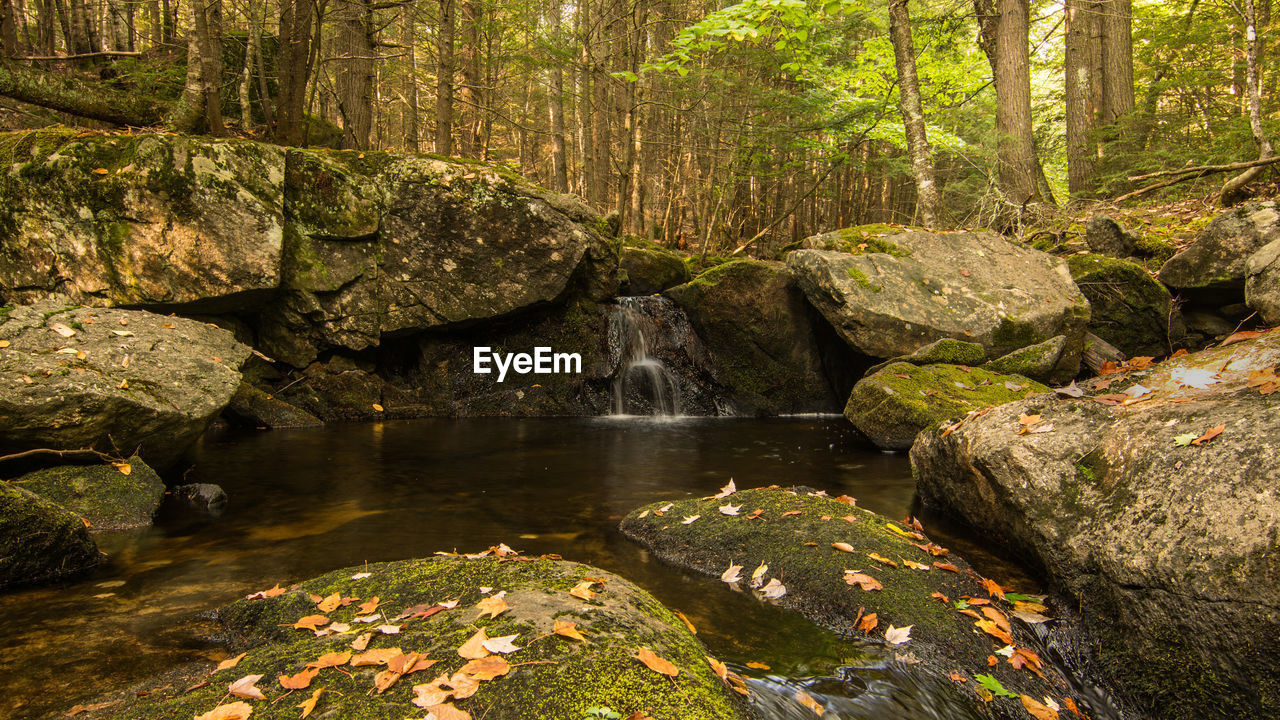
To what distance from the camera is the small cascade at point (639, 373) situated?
11109 millimetres

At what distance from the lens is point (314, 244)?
917 cm

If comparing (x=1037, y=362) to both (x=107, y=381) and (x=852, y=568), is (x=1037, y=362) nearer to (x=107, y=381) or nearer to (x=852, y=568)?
(x=852, y=568)

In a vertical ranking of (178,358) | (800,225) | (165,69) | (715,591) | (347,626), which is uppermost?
(165,69)

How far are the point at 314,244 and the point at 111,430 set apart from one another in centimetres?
482

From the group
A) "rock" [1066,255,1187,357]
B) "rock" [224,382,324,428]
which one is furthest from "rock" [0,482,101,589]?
"rock" [1066,255,1187,357]

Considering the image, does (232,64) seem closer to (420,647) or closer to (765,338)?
(765,338)

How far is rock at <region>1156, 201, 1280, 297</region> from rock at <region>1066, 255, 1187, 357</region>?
1.69 feet

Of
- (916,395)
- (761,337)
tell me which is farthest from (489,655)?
(761,337)

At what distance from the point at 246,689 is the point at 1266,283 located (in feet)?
27.0

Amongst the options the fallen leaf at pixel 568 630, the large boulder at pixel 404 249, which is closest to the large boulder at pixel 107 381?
the large boulder at pixel 404 249

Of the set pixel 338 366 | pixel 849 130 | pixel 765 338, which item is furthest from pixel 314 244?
pixel 849 130

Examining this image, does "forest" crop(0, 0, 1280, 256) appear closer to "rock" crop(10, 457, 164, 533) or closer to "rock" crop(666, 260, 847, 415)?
"rock" crop(666, 260, 847, 415)

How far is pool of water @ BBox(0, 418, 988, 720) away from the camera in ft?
9.29

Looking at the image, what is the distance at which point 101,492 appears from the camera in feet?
15.6
